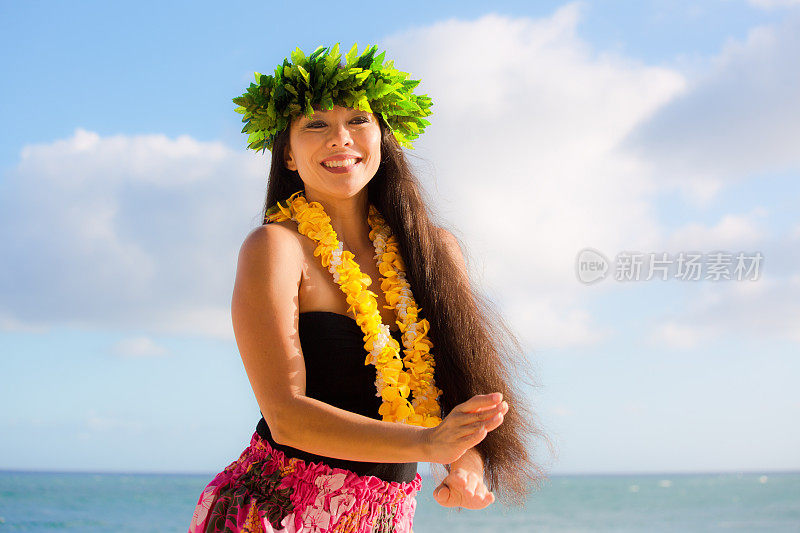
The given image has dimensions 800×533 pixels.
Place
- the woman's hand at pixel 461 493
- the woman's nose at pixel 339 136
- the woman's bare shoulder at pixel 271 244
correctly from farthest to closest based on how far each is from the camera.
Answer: the woman's nose at pixel 339 136, the woman's bare shoulder at pixel 271 244, the woman's hand at pixel 461 493

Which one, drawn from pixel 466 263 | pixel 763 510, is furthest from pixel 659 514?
pixel 466 263

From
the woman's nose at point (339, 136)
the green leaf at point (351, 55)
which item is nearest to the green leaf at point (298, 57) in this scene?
the green leaf at point (351, 55)

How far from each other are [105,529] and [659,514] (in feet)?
50.6

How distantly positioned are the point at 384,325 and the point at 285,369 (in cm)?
34

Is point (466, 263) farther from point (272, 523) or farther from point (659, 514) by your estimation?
point (659, 514)

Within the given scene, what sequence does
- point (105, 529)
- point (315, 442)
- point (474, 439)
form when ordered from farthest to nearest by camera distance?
point (105, 529) < point (315, 442) < point (474, 439)

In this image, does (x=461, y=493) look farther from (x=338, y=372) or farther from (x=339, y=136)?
(x=339, y=136)

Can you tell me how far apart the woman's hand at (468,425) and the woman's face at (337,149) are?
2.57 ft

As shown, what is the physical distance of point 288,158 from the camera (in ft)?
7.55

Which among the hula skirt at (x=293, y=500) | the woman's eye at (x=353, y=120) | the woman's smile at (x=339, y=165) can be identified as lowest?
the hula skirt at (x=293, y=500)

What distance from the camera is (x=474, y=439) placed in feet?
5.28

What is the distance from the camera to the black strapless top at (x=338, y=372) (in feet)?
6.55

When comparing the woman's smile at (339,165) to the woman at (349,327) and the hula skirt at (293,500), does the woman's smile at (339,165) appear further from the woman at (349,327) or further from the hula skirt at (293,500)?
the hula skirt at (293,500)

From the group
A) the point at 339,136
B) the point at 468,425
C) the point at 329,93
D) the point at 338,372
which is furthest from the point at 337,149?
the point at 468,425
